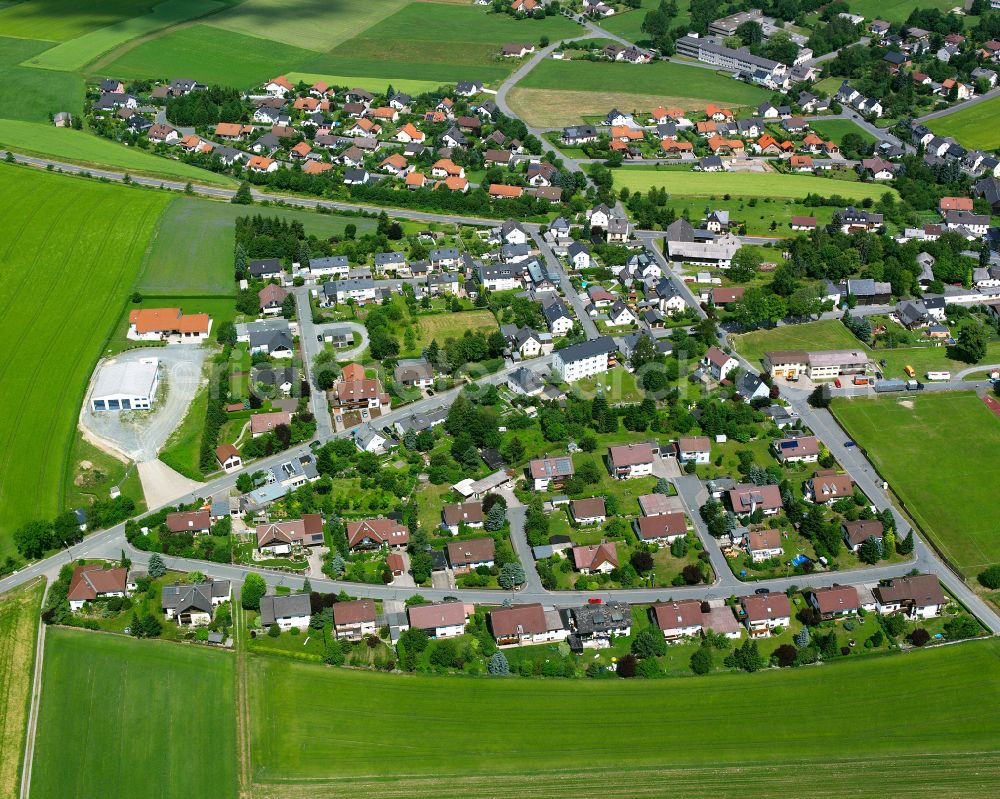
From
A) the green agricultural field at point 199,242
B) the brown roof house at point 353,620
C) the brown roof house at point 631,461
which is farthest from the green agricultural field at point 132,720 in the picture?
the green agricultural field at point 199,242

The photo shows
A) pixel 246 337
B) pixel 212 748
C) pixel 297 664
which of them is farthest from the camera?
pixel 246 337

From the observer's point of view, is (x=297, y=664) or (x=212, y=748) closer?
(x=212, y=748)

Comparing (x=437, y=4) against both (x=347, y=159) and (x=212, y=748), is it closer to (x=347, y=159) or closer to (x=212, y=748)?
(x=347, y=159)

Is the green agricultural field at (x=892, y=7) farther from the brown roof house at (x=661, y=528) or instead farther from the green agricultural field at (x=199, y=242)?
the brown roof house at (x=661, y=528)

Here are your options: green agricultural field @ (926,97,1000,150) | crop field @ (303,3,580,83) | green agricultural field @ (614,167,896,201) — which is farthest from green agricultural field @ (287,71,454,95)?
green agricultural field @ (926,97,1000,150)

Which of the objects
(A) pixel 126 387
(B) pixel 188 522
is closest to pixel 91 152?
(A) pixel 126 387

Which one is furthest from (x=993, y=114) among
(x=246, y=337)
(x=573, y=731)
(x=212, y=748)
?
(x=212, y=748)

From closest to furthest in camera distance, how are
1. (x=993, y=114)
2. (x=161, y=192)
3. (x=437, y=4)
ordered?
(x=161, y=192) → (x=993, y=114) → (x=437, y=4)
